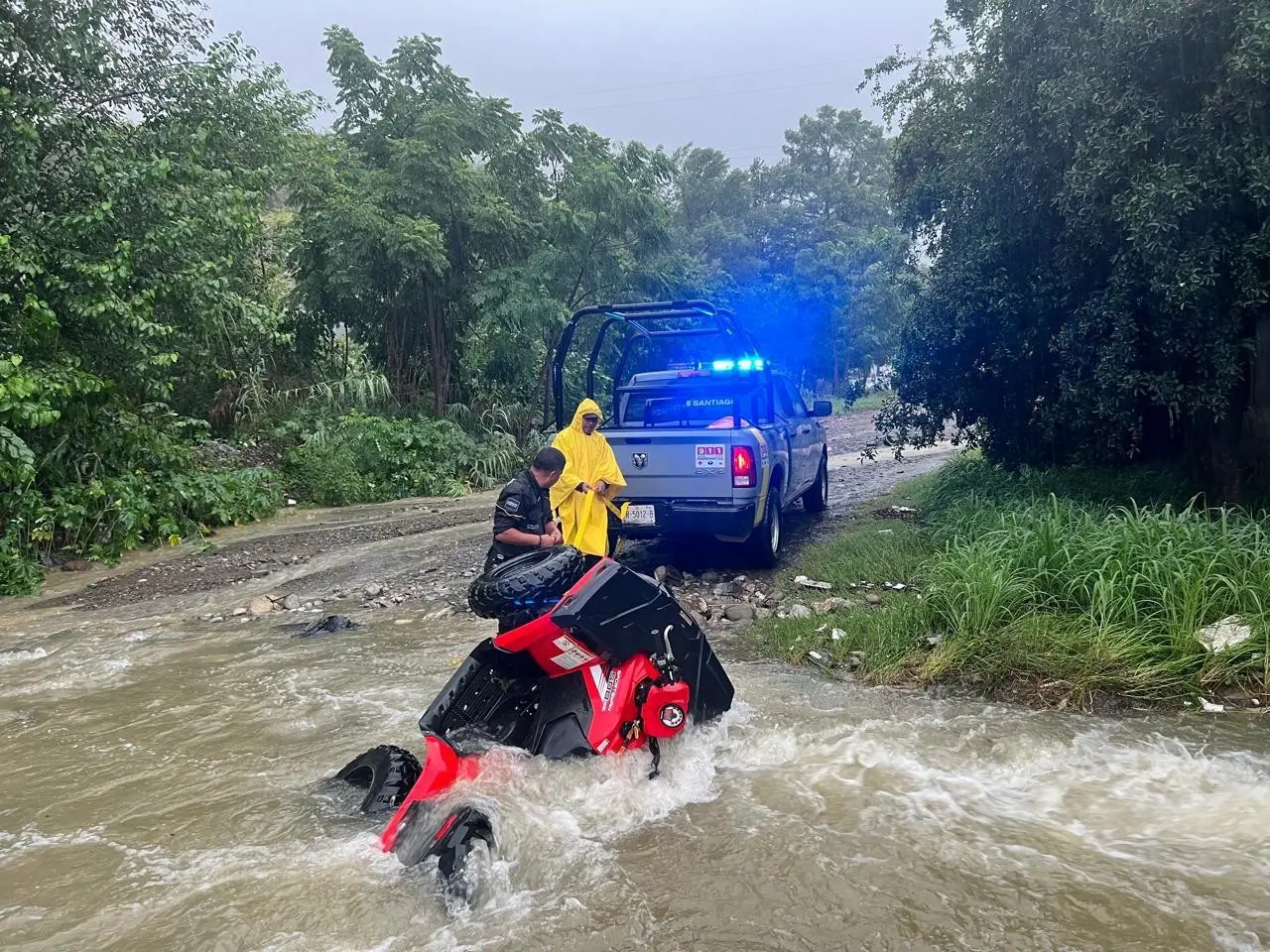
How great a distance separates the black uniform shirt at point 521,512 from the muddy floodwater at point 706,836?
1067mm

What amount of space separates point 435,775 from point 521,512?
6.51 feet

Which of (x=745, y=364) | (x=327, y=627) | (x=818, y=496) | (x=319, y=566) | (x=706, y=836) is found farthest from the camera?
(x=818, y=496)

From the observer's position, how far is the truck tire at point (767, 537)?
25.0 ft

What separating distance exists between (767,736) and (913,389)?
6357 mm

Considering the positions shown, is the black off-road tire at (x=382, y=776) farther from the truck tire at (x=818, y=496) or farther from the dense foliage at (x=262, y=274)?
the truck tire at (x=818, y=496)

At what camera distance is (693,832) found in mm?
3465

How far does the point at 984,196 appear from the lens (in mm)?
8445

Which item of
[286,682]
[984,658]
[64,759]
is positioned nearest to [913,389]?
[984,658]

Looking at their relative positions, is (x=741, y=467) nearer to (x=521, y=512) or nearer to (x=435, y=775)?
(x=521, y=512)

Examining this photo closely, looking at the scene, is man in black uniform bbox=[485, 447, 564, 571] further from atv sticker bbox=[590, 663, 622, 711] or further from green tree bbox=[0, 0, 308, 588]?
green tree bbox=[0, 0, 308, 588]

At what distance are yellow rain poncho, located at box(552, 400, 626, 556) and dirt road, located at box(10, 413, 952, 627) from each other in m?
1.31

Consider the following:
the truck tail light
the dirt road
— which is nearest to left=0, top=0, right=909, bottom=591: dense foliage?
the dirt road

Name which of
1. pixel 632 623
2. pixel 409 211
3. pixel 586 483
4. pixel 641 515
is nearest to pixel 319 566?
pixel 641 515

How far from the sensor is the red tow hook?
10.5 feet
